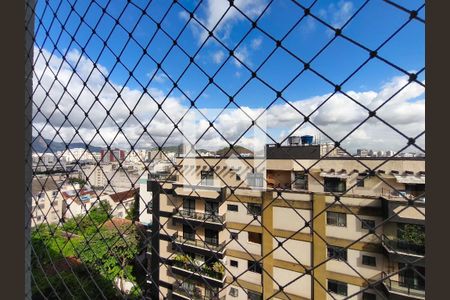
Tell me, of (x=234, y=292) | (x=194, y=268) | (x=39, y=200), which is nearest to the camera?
(x=194, y=268)

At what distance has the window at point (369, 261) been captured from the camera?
3.67 m

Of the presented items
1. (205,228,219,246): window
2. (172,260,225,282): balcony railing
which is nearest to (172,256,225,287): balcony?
(172,260,225,282): balcony railing

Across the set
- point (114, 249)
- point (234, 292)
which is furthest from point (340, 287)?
point (114, 249)

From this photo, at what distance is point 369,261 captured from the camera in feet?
12.3

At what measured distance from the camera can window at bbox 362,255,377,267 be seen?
3674 millimetres

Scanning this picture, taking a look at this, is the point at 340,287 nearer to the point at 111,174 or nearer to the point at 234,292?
the point at 234,292

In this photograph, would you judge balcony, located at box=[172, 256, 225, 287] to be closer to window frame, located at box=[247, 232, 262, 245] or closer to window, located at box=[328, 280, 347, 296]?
window frame, located at box=[247, 232, 262, 245]

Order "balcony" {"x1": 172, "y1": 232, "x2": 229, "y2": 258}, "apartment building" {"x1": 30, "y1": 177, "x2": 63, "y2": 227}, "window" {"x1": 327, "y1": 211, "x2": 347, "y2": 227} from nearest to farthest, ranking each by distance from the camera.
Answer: "balcony" {"x1": 172, "y1": 232, "x2": 229, "y2": 258}
"apartment building" {"x1": 30, "y1": 177, "x2": 63, "y2": 227}
"window" {"x1": 327, "y1": 211, "x2": 347, "y2": 227}

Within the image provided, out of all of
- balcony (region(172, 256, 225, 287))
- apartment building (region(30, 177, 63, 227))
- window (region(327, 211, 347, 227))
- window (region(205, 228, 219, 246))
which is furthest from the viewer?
window (region(205, 228, 219, 246))

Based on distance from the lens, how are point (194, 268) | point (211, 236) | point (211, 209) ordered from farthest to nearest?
point (211, 236)
point (211, 209)
point (194, 268)

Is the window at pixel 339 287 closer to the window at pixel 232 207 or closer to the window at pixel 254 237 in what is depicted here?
the window at pixel 254 237

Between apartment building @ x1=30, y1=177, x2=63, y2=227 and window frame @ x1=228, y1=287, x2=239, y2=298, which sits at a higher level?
apartment building @ x1=30, y1=177, x2=63, y2=227

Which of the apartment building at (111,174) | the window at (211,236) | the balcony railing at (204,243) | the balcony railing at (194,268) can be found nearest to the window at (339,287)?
the balcony railing at (194,268)

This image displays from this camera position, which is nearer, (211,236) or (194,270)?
(194,270)
